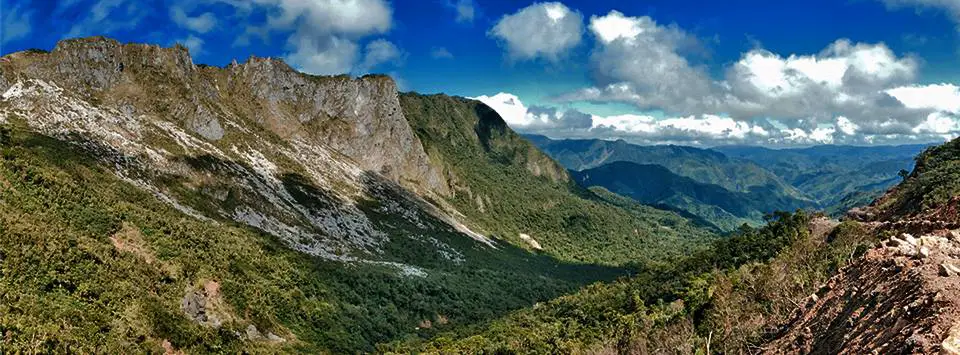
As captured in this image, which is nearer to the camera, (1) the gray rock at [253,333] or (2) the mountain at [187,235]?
(2) the mountain at [187,235]

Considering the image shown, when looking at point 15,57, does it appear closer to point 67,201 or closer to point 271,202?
point 271,202

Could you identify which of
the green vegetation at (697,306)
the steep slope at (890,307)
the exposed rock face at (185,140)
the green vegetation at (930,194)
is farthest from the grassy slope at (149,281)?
the green vegetation at (930,194)

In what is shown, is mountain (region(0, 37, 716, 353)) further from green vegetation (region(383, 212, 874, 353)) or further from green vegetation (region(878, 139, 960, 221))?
green vegetation (region(878, 139, 960, 221))

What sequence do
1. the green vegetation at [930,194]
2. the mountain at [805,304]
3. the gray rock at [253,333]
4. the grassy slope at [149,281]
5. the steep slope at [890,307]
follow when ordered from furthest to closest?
1. the green vegetation at [930,194]
2. the gray rock at [253,333]
3. the grassy slope at [149,281]
4. the mountain at [805,304]
5. the steep slope at [890,307]

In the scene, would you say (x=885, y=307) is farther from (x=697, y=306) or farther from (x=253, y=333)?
(x=253, y=333)

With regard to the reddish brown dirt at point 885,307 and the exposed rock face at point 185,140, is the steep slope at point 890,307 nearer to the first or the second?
the reddish brown dirt at point 885,307

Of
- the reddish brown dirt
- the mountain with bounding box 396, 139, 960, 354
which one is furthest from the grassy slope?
the reddish brown dirt

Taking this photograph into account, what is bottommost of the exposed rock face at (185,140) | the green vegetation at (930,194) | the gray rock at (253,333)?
the gray rock at (253,333)
